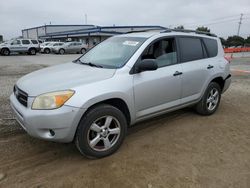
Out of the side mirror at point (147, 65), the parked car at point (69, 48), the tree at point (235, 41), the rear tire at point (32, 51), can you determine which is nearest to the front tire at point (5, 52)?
the rear tire at point (32, 51)

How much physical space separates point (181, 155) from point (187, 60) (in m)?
1.89

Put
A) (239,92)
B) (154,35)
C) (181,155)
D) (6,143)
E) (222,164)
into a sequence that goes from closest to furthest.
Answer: (222,164) < (181,155) < (6,143) < (154,35) < (239,92)

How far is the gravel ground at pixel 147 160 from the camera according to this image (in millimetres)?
3164

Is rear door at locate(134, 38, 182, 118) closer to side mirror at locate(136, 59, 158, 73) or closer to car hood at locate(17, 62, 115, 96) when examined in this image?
side mirror at locate(136, 59, 158, 73)

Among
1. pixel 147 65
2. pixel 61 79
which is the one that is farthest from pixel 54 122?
pixel 147 65

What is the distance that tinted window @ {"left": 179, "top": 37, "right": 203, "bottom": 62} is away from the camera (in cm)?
481

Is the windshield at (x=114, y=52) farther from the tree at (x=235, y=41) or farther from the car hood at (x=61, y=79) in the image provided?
the tree at (x=235, y=41)

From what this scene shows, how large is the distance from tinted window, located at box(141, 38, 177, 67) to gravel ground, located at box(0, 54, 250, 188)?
1.27 meters

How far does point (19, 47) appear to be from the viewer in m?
27.6

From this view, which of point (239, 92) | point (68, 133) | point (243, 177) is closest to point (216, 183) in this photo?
point (243, 177)

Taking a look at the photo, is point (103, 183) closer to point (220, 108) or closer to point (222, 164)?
point (222, 164)

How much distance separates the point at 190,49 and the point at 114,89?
2.15 m

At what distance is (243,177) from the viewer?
10.8ft

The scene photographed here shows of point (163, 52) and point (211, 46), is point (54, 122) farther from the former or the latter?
point (211, 46)
